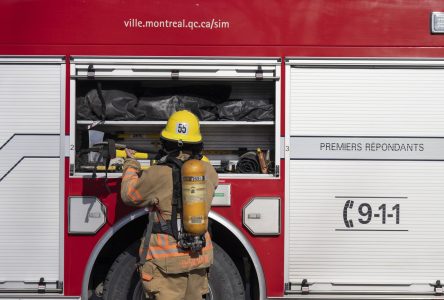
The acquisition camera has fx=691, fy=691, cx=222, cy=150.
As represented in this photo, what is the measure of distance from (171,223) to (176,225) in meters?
0.04

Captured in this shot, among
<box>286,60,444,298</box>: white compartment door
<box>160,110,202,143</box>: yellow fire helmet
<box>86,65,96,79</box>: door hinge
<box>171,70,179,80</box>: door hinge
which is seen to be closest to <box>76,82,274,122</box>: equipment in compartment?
<box>86,65,96,79</box>: door hinge

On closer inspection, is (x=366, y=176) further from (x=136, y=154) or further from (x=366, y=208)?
(x=136, y=154)

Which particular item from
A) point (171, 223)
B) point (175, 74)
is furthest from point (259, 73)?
point (171, 223)

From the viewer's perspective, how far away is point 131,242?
5527mm

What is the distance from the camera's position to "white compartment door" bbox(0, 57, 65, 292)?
5.30 metres

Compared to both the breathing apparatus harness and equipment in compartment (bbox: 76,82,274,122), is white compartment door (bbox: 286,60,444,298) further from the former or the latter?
the breathing apparatus harness

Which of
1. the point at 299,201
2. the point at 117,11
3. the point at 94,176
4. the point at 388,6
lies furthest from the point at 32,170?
the point at 388,6

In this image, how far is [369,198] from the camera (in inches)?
209

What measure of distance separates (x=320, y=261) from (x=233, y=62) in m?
1.68

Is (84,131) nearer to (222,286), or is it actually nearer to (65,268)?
(65,268)

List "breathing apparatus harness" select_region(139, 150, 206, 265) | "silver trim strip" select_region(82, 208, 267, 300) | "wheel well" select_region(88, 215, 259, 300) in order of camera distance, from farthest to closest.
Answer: "wheel well" select_region(88, 215, 259, 300) < "silver trim strip" select_region(82, 208, 267, 300) < "breathing apparatus harness" select_region(139, 150, 206, 265)

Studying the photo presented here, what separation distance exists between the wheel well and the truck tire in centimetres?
14

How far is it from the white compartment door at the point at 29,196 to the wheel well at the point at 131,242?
357 millimetres

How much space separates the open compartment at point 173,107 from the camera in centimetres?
533
